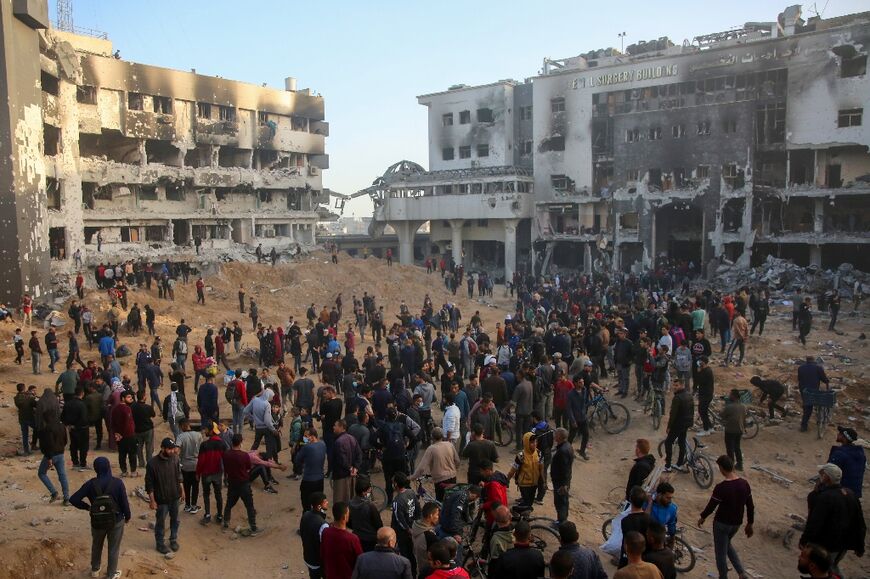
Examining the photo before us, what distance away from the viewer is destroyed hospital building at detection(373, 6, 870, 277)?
3797 cm

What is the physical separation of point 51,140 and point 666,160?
34073mm

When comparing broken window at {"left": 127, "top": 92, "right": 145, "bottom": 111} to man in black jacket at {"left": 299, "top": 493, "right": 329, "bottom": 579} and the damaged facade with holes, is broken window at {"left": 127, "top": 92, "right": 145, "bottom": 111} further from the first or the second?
man in black jacket at {"left": 299, "top": 493, "right": 329, "bottom": 579}

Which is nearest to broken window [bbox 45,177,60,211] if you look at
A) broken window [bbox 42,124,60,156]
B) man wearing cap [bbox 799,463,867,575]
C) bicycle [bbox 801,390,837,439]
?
broken window [bbox 42,124,60,156]

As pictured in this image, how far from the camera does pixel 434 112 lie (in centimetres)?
5603

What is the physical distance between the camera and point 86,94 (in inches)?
1446

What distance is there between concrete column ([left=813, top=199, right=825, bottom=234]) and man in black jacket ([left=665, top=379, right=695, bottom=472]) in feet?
102

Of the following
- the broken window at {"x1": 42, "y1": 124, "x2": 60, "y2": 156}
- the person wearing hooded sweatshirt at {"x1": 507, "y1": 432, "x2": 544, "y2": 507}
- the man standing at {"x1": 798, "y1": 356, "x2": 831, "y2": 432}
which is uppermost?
the broken window at {"x1": 42, "y1": 124, "x2": 60, "y2": 156}

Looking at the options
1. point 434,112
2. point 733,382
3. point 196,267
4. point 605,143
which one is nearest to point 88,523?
point 733,382

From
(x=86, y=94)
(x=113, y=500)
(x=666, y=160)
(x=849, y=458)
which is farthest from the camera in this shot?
(x=666, y=160)

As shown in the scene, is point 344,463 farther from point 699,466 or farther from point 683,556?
point 699,466

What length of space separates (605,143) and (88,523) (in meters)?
42.0

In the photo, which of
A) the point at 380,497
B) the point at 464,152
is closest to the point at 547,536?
the point at 380,497

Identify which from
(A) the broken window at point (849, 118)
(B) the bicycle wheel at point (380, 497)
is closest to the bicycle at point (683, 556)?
(B) the bicycle wheel at point (380, 497)

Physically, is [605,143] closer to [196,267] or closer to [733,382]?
[196,267]
